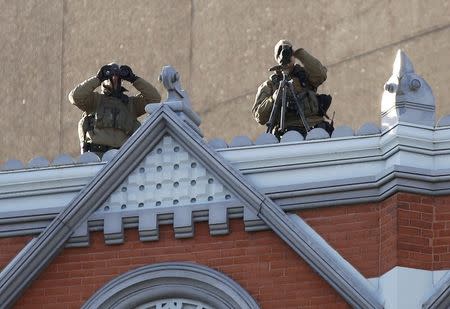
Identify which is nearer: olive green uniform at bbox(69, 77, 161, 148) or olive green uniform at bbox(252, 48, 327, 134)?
olive green uniform at bbox(252, 48, 327, 134)

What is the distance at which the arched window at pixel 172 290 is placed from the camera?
34.2 m

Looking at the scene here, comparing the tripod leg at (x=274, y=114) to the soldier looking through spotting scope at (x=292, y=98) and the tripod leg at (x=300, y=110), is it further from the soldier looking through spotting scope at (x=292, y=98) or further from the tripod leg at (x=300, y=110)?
the tripod leg at (x=300, y=110)

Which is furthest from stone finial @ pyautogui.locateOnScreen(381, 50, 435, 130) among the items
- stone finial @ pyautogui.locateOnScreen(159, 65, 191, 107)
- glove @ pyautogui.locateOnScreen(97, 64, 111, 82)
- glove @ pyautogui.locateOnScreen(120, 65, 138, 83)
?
glove @ pyautogui.locateOnScreen(97, 64, 111, 82)

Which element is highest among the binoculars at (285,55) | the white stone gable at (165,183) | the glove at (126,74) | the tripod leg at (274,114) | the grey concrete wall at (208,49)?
the grey concrete wall at (208,49)

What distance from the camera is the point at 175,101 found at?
35.3m

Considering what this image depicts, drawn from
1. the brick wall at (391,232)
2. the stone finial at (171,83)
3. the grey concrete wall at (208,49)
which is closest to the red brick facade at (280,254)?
the brick wall at (391,232)

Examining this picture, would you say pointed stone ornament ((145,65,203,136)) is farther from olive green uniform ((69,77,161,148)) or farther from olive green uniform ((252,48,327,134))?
olive green uniform ((69,77,161,148))

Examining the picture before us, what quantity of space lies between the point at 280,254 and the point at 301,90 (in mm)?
2994

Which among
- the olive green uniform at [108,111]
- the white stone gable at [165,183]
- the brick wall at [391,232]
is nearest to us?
the brick wall at [391,232]

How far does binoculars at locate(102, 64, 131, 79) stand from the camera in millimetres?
37062

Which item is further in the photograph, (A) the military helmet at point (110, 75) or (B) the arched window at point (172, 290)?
(A) the military helmet at point (110, 75)

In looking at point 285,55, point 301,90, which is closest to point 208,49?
point 285,55

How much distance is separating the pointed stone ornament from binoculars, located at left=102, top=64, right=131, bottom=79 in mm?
1697

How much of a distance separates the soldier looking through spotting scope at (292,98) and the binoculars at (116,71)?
1.56 metres
